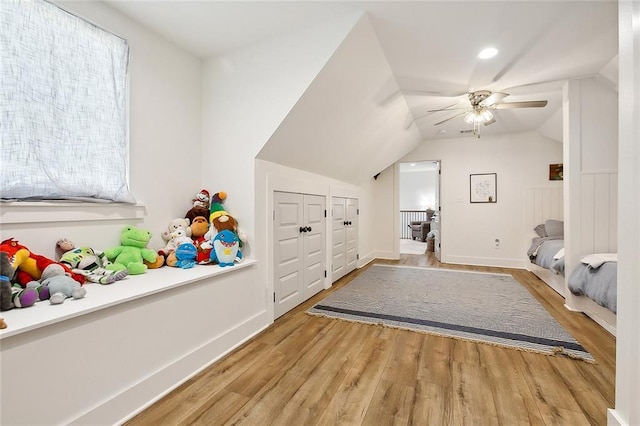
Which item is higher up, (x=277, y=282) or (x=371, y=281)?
(x=277, y=282)

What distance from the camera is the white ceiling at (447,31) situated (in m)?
1.82

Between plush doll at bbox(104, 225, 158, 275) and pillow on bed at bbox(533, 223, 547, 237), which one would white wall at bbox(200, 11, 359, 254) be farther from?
pillow on bed at bbox(533, 223, 547, 237)

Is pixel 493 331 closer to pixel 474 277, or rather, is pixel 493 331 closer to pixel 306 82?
pixel 474 277

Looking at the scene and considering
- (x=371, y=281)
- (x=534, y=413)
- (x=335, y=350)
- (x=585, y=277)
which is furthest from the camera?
(x=371, y=281)

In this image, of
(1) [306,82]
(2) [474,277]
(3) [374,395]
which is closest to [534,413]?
(3) [374,395]

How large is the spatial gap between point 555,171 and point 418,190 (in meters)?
5.97

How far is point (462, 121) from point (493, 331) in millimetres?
3164

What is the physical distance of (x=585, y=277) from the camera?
2.51 metres

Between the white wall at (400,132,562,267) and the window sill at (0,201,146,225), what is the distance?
15.8 ft

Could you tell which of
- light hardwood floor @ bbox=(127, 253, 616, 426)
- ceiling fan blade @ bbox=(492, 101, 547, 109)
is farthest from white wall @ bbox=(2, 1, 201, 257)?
ceiling fan blade @ bbox=(492, 101, 547, 109)

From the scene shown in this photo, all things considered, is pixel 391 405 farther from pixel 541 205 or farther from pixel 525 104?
pixel 541 205

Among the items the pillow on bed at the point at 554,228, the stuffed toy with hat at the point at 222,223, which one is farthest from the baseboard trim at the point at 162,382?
the pillow on bed at the point at 554,228

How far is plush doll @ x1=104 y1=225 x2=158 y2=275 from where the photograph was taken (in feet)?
5.73

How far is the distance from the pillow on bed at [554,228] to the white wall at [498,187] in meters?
0.54
